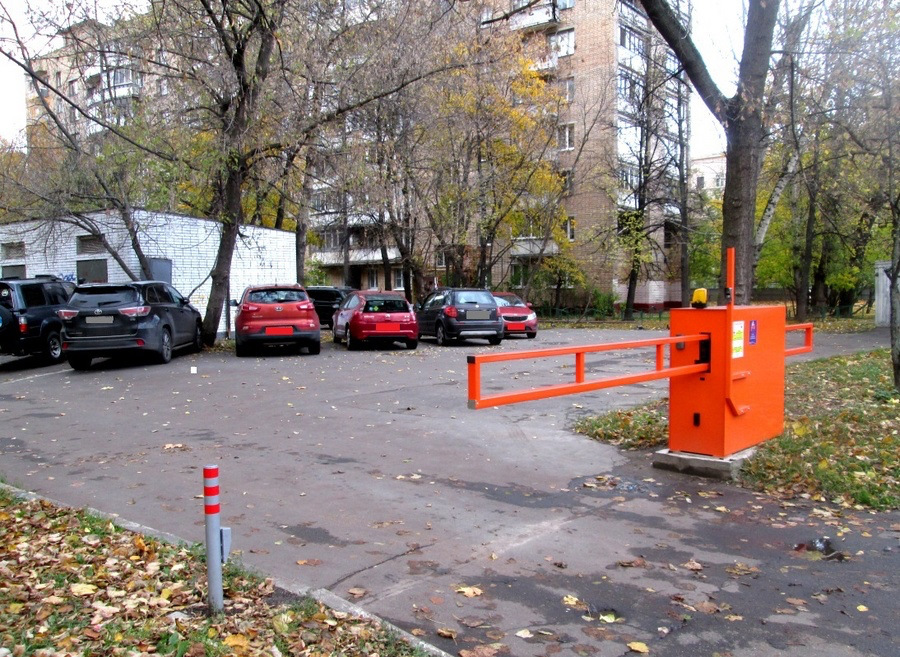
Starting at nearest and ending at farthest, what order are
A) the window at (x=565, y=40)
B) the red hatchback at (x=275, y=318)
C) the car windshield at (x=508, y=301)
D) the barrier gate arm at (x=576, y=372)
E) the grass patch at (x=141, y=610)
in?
1. the grass patch at (x=141, y=610)
2. the barrier gate arm at (x=576, y=372)
3. the red hatchback at (x=275, y=318)
4. the car windshield at (x=508, y=301)
5. the window at (x=565, y=40)

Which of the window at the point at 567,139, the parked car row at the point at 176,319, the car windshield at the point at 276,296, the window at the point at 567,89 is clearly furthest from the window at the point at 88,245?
the window at the point at 567,139

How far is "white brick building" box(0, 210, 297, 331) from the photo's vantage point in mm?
21656

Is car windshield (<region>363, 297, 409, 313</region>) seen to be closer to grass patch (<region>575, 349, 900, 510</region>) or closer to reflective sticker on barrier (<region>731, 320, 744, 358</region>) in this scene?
grass patch (<region>575, 349, 900, 510</region>)

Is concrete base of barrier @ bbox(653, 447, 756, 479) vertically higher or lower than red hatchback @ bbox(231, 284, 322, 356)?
lower

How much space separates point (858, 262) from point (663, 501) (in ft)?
93.5

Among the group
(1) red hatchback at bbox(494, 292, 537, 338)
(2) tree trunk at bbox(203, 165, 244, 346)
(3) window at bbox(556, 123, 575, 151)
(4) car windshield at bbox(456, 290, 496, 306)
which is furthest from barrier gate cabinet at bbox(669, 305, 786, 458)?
(3) window at bbox(556, 123, 575, 151)

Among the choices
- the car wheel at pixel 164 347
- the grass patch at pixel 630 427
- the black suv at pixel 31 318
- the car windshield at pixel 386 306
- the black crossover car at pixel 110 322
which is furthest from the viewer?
the car windshield at pixel 386 306

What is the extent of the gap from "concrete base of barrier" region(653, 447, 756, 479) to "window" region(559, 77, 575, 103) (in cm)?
2573

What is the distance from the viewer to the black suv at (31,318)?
1559cm

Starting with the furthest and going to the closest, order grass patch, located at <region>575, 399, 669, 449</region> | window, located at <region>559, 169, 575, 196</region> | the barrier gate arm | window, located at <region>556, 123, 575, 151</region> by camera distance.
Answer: window, located at <region>556, 123, 575, 151</region>
window, located at <region>559, 169, 575, 196</region>
grass patch, located at <region>575, 399, 669, 449</region>
the barrier gate arm

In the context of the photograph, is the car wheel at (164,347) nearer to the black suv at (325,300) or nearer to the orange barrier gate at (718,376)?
the orange barrier gate at (718,376)

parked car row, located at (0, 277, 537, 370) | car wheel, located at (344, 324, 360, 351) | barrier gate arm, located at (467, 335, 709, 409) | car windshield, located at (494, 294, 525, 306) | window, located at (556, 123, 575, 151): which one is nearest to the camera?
barrier gate arm, located at (467, 335, 709, 409)

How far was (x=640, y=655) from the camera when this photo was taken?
11.7 ft

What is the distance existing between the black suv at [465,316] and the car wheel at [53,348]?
31.0 ft
